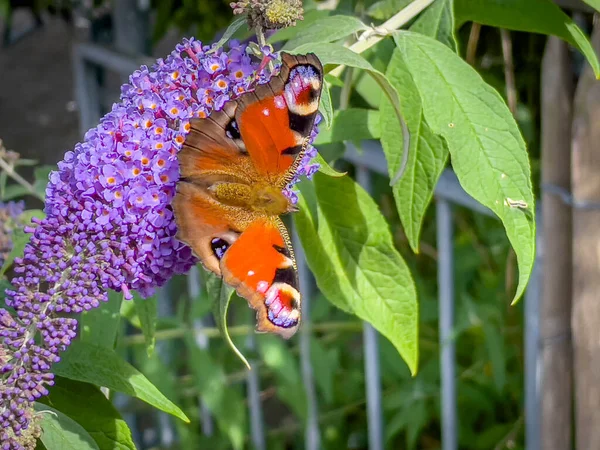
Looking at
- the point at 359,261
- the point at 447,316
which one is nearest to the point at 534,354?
the point at 447,316

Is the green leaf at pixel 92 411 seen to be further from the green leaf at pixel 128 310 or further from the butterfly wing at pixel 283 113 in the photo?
the butterfly wing at pixel 283 113

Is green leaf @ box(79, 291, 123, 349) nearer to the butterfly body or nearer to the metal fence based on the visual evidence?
the butterfly body

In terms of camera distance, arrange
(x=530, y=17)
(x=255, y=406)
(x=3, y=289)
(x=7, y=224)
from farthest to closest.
A: (x=255, y=406) < (x=7, y=224) < (x=530, y=17) < (x=3, y=289)

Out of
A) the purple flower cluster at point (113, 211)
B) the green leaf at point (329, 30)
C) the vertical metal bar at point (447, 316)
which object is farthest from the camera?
the vertical metal bar at point (447, 316)

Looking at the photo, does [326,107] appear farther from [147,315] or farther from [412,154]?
[147,315]

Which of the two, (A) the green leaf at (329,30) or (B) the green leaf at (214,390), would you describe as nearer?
(A) the green leaf at (329,30)

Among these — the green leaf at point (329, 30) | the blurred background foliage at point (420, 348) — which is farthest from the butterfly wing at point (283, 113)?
the blurred background foliage at point (420, 348)
